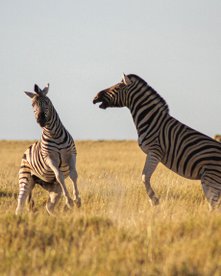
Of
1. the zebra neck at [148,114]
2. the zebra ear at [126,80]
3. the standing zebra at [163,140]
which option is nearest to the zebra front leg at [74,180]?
the standing zebra at [163,140]

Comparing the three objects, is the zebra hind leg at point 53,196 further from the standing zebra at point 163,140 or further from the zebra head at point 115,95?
the zebra head at point 115,95

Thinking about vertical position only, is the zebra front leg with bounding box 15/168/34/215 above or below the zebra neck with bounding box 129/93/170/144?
below

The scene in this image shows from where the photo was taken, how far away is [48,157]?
11484 millimetres

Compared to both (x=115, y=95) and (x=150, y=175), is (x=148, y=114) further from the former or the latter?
(x=150, y=175)

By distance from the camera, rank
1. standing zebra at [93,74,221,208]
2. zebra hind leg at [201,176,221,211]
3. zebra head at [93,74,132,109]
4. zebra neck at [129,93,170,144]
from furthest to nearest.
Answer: zebra head at [93,74,132,109] < zebra neck at [129,93,170,144] < standing zebra at [93,74,221,208] < zebra hind leg at [201,176,221,211]

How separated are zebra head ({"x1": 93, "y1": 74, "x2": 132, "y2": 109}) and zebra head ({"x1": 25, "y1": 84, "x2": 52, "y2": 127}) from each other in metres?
1.28

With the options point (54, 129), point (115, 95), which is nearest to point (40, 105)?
point (54, 129)

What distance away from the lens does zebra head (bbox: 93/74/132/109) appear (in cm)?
1253

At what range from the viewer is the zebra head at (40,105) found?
11.6m

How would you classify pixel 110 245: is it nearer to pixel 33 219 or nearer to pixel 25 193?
pixel 33 219

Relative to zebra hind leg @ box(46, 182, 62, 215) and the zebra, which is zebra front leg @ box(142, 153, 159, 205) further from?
zebra hind leg @ box(46, 182, 62, 215)

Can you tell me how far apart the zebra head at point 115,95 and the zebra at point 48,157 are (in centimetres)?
112

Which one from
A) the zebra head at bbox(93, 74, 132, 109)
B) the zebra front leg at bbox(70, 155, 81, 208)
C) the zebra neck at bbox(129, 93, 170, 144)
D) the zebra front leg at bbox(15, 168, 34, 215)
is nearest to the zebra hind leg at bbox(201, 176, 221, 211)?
the zebra neck at bbox(129, 93, 170, 144)

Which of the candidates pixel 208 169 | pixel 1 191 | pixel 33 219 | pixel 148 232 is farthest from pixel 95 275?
pixel 1 191
